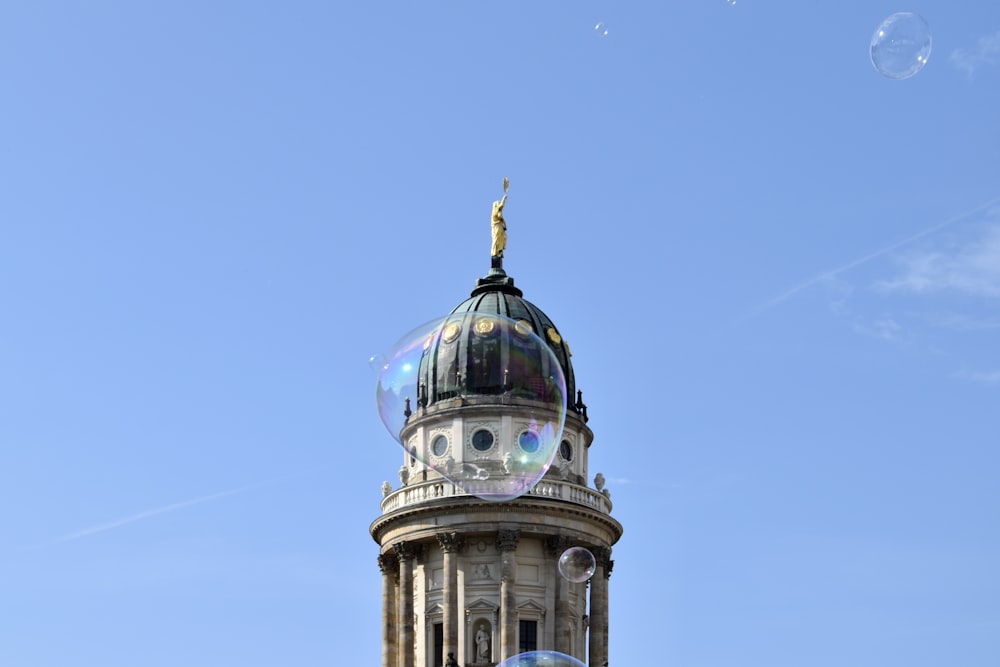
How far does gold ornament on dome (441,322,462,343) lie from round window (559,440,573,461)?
7738mm

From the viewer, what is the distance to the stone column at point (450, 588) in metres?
93.6

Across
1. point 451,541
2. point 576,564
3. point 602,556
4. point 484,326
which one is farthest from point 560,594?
point 484,326

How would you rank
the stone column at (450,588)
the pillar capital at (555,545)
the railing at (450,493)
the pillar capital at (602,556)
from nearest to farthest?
the stone column at (450,588) → the pillar capital at (555,545) → the railing at (450,493) → the pillar capital at (602,556)

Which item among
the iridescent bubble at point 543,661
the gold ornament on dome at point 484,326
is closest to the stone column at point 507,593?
the gold ornament on dome at point 484,326

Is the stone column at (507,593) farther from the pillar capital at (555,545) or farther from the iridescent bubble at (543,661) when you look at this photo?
the iridescent bubble at (543,661)

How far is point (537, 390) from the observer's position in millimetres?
73938

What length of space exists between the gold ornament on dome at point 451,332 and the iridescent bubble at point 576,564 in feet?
46.9

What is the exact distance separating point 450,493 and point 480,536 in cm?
258

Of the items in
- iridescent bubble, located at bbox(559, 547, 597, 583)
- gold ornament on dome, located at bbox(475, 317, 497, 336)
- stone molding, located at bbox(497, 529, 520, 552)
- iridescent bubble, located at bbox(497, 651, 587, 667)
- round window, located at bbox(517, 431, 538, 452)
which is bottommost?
iridescent bubble, located at bbox(497, 651, 587, 667)

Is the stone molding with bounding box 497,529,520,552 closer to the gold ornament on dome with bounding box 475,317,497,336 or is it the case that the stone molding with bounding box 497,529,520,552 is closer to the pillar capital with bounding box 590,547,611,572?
the pillar capital with bounding box 590,547,611,572

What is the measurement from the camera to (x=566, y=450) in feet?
326

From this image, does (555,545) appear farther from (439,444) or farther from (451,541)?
(439,444)

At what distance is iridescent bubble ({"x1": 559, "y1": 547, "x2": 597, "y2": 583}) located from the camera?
86312 mm

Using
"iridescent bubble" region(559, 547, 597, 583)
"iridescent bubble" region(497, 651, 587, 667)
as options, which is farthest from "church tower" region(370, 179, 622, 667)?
"iridescent bubble" region(497, 651, 587, 667)
